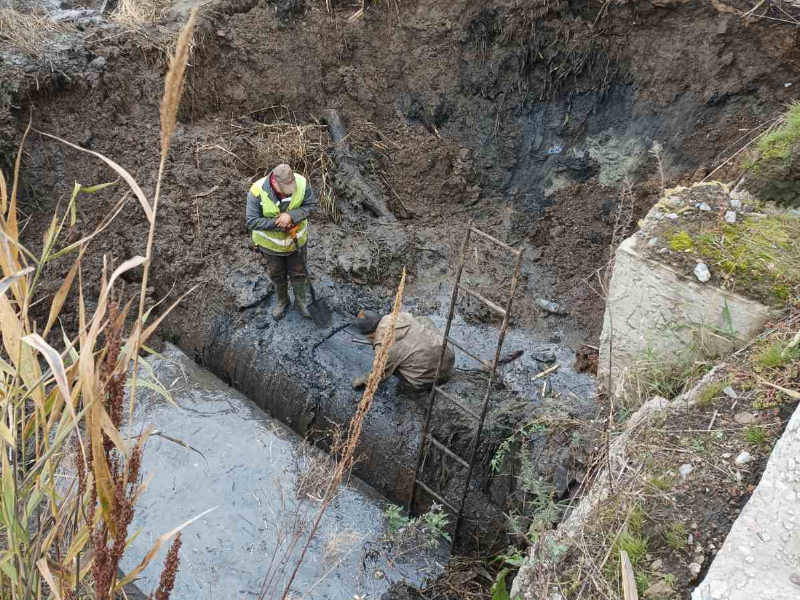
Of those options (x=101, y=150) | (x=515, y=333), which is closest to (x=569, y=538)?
(x=515, y=333)

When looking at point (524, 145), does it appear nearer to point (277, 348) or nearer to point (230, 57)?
point (230, 57)

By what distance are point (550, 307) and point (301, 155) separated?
3.35m

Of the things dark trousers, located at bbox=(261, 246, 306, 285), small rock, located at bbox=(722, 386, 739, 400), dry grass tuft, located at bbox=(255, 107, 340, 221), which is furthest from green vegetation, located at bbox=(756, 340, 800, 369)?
dry grass tuft, located at bbox=(255, 107, 340, 221)

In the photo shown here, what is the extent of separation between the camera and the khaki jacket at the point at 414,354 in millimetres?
4812

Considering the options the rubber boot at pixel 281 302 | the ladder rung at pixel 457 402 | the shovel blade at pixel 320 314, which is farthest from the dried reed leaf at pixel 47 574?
the rubber boot at pixel 281 302

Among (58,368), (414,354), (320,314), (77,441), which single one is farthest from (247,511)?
(58,368)

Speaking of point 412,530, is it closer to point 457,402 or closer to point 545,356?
point 457,402

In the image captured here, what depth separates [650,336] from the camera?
4.12 meters

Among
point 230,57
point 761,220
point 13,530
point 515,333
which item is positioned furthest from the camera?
point 230,57

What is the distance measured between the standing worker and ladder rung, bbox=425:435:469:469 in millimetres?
1730

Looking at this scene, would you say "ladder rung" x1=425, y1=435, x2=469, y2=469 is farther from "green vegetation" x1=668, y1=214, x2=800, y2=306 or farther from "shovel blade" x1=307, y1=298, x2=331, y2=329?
"green vegetation" x1=668, y1=214, x2=800, y2=306

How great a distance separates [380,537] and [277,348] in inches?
72.2

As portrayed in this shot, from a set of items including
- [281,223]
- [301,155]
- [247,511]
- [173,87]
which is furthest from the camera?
[301,155]

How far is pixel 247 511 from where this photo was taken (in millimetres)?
5074
